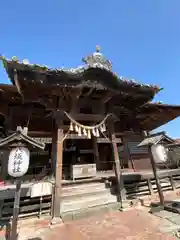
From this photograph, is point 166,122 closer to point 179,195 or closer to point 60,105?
point 179,195

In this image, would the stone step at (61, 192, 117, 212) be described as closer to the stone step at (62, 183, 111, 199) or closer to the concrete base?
the stone step at (62, 183, 111, 199)

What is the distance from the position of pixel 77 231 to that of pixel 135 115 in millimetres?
7038

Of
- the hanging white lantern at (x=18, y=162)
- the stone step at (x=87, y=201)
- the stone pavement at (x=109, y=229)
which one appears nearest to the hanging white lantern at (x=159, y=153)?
the stone pavement at (x=109, y=229)

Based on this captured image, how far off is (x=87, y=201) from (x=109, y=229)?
74.0 inches

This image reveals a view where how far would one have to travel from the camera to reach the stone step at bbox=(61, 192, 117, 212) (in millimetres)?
6010

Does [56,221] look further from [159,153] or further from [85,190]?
[159,153]

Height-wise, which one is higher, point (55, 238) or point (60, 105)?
point (60, 105)

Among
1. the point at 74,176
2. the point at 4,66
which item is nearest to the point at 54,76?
the point at 4,66

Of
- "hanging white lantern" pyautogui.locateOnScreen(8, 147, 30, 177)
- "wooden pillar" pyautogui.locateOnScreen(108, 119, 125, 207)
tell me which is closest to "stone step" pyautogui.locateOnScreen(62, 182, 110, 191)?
"wooden pillar" pyautogui.locateOnScreen(108, 119, 125, 207)

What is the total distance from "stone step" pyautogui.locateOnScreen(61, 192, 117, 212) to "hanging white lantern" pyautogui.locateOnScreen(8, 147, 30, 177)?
2718mm

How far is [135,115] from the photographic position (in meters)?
9.69

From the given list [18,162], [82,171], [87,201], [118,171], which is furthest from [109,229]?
[82,171]

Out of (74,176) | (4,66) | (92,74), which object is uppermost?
(92,74)

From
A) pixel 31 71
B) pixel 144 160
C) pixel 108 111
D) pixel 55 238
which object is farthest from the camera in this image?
pixel 144 160
